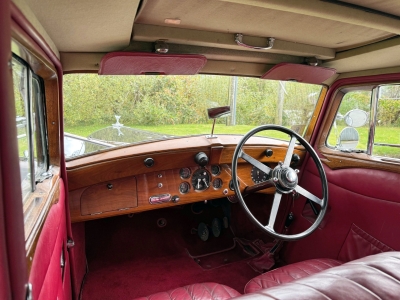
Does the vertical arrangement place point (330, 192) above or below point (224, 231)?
above

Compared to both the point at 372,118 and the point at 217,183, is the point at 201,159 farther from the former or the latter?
the point at 372,118

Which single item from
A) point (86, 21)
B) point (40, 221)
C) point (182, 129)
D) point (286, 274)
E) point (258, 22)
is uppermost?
point (258, 22)

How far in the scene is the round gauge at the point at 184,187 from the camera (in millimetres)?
2371

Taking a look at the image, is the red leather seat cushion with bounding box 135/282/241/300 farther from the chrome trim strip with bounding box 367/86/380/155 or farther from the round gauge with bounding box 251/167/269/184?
the chrome trim strip with bounding box 367/86/380/155

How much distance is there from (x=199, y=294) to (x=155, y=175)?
3.12ft

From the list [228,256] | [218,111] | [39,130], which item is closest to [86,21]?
[39,130]

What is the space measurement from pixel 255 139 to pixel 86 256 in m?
1.81

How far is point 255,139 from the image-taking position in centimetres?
259

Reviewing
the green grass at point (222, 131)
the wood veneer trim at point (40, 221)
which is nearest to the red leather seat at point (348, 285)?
the wood veneer trim at point (40, 221)

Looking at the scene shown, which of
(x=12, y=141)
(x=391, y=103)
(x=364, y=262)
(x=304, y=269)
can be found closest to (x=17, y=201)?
(x=12, y=141)

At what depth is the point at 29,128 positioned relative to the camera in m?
1.32

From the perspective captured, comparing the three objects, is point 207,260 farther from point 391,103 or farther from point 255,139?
point 391,103

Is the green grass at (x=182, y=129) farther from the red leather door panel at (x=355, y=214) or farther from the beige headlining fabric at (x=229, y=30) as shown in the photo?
the red leather door panel at (x=355, y=214)

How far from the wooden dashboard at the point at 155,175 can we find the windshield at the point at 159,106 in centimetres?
11
